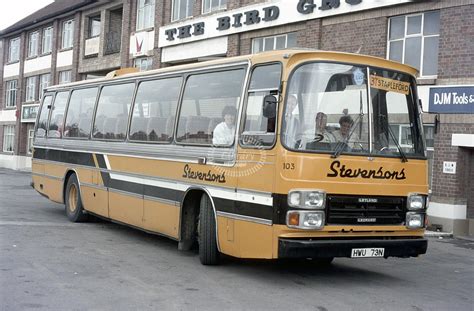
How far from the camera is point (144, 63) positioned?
2711cm

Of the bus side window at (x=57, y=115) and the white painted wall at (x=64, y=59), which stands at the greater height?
the white painted wall at (x=64, y=59)

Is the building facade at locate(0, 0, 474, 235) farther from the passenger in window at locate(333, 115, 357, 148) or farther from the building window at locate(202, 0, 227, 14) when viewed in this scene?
the passenger in window at locate(333, 115, 357, 148)

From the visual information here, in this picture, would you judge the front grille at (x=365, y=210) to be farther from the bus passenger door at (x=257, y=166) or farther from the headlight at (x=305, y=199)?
the bus passenger door at (x=257, y=166)

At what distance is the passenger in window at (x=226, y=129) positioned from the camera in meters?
8.13

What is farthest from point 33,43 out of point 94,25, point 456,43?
point 456,43

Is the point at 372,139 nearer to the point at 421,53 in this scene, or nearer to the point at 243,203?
the point at 243,203

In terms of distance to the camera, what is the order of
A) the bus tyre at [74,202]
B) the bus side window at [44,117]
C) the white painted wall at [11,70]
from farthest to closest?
the white painted wall at [11,70], the bus side window at [44,117], the bus tyre at [74,202]

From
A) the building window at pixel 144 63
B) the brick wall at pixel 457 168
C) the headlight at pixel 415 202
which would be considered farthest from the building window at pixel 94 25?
the headlight at pixel 415 202

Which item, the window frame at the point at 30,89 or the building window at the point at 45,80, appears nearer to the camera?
the building window at the point at 45,80

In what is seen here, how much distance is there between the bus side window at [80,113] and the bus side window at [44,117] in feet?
4.31

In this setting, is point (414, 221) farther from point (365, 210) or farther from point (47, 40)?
point (47, 40)

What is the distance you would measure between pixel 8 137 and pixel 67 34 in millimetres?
9792

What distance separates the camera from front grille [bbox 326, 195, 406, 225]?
736 centimetres

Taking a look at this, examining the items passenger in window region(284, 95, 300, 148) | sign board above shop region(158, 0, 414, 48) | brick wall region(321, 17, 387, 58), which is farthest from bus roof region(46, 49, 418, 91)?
sign board above shop region(158, 0, 414, 48)
